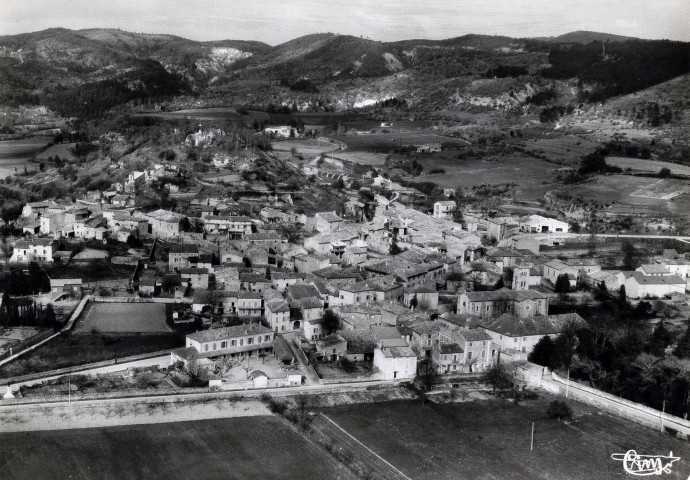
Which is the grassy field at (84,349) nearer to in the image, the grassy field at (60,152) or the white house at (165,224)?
the white house at (165,224)

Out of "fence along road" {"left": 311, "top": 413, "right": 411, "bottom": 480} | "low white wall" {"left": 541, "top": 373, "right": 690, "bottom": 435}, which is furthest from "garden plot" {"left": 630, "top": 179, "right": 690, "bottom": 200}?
"fence along road" {"left": 311, "top": 413, "right": 411, "bottom": 480}

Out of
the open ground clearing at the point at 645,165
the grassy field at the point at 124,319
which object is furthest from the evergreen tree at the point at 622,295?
the open ground clearing at the point at 645,165

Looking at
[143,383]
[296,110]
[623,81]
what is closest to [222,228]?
[143,383]

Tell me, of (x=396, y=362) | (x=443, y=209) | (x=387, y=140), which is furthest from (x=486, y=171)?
(x=396, y=362)

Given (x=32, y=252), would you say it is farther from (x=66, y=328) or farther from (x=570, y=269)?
(x=570, y=269)

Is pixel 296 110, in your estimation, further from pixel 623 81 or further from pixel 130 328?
pixel 130 328
